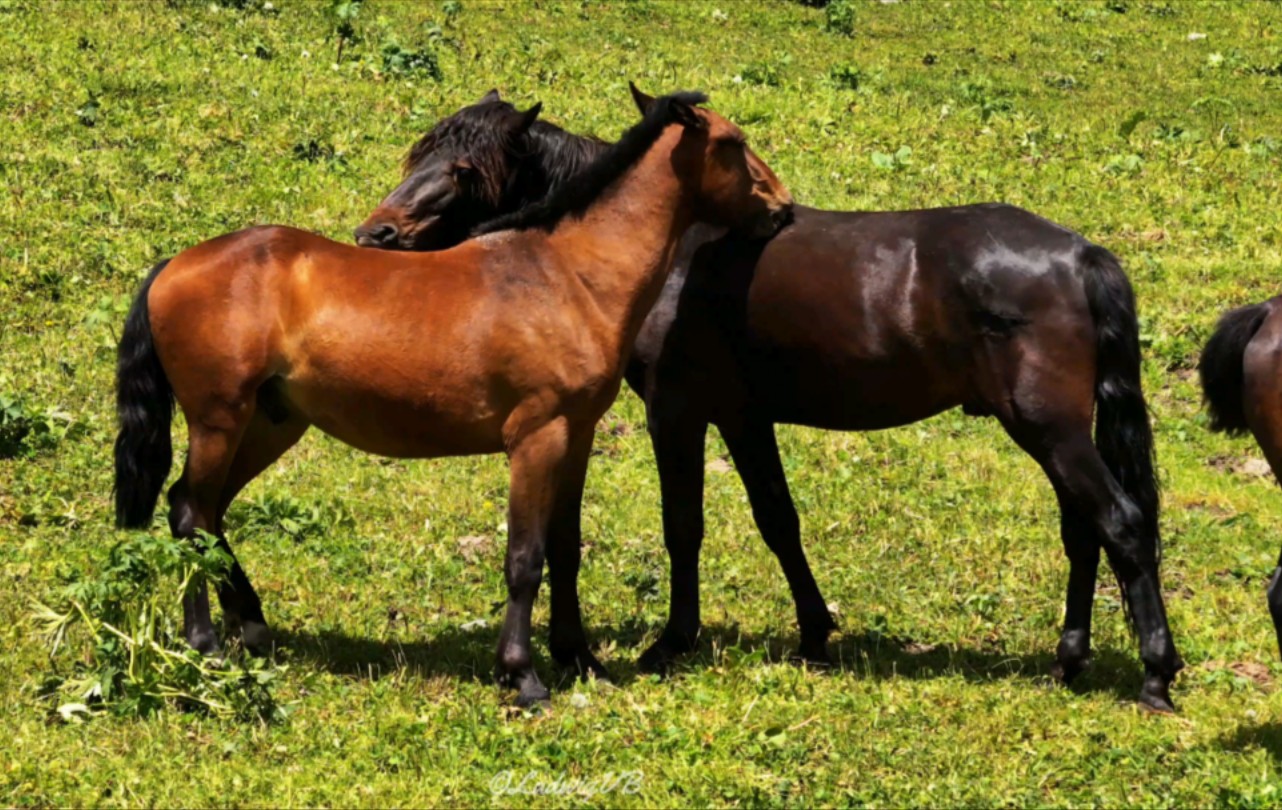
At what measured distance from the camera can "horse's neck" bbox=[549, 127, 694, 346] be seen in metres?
8.09

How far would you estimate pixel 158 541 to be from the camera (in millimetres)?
7352

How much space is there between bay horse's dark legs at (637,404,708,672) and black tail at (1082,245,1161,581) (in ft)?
6.35

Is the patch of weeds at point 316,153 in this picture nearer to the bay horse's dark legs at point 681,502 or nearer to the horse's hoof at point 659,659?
the bay horse's dark legs at point 681,502

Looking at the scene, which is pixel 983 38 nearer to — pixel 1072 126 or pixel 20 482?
pixel 1072 126

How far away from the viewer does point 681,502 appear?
8875 mm

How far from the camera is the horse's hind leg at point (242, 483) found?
27.4 feet

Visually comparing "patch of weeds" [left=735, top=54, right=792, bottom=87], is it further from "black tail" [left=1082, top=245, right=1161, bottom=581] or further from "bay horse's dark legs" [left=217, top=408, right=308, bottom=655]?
"bay horse's dark legs" [left=217, top=408, right=308, bottom=655]

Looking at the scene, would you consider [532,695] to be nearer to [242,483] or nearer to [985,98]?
[242,483]

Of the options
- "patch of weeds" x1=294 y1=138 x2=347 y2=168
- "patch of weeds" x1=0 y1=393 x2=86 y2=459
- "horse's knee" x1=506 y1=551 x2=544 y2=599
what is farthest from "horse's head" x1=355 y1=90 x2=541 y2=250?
"patch of weeds" x1=294 y1=138 x2=347 y2=168

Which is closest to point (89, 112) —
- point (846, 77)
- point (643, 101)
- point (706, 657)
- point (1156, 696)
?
point (846, 77)

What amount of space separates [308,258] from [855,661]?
3.28 m

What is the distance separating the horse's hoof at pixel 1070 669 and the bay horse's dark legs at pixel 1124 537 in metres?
0.47

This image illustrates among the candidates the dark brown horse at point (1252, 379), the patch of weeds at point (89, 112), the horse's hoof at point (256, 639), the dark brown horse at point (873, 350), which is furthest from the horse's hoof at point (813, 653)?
the patch of weeds at point (89, 112)

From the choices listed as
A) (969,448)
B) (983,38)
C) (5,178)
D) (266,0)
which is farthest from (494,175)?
(983,38)
